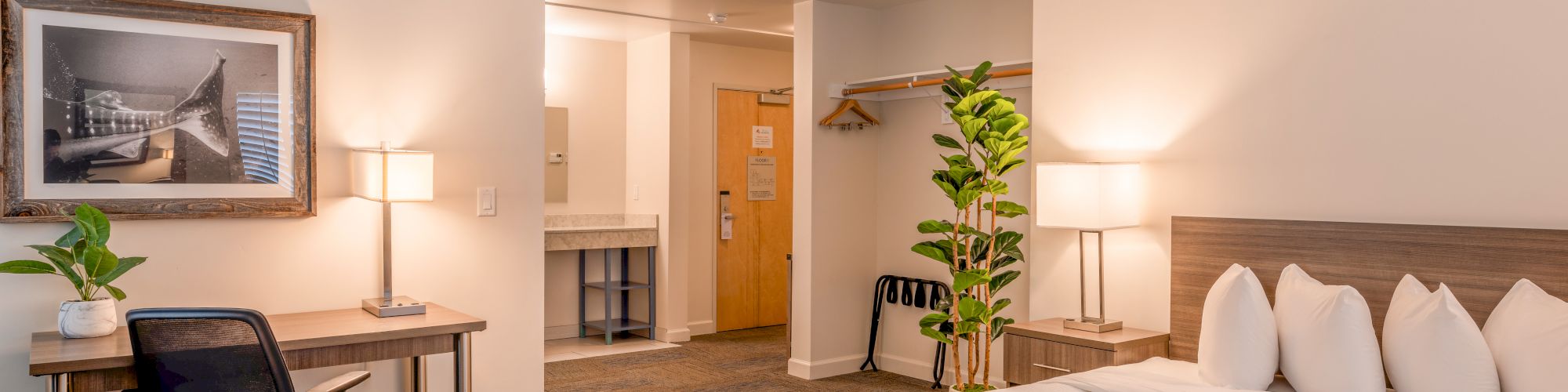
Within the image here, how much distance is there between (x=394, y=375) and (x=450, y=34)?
49.0 inches

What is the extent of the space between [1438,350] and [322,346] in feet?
9.74

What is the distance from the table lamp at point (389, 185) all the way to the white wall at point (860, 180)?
2385mm

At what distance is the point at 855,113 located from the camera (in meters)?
5.33

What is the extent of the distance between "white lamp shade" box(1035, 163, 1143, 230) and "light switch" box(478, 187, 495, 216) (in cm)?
204

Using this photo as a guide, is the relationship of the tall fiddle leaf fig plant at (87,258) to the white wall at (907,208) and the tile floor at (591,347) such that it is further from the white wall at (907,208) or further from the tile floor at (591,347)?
the white wall at (907,208)

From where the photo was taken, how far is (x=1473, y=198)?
9.21ft

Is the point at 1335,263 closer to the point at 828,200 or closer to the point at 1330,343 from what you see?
the point at 1330,343

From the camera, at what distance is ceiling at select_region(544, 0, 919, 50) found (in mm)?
5312

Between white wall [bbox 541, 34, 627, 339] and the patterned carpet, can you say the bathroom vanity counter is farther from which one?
Result: the patterned carpet

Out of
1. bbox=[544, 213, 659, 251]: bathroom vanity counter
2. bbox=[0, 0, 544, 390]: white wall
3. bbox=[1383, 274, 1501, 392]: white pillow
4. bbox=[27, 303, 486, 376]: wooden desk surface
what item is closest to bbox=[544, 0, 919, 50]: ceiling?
bbox=[544, 213, 659, 251]: bathroom vanity counter

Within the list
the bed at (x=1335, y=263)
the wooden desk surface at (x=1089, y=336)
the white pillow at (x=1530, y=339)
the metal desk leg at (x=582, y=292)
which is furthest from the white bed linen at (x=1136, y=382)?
the metal desk leg at (x=582, y=292)

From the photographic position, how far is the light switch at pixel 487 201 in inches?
145

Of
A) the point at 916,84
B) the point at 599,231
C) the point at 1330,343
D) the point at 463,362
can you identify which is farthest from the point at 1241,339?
the point at 599,231

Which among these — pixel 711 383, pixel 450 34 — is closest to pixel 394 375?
pixel 450 34
